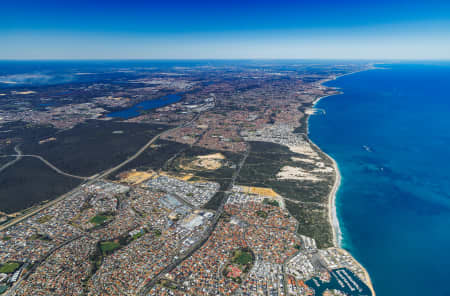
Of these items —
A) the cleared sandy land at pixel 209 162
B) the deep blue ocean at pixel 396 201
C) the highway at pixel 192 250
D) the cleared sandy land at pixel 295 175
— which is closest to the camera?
the highway at pixel 192 250

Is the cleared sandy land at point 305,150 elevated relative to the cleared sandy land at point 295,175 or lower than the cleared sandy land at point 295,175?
elevated

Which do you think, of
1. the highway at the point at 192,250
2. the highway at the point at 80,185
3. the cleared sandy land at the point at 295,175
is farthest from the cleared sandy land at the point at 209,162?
the highway at the point at 80,185

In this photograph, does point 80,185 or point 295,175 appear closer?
point 80,185

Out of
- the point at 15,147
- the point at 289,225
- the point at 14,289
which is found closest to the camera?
the point at 14,289

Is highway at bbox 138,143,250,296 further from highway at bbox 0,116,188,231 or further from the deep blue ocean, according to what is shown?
highway at bbox 0,116,188,231

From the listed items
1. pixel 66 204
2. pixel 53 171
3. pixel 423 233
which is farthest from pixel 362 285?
pixel 53 171

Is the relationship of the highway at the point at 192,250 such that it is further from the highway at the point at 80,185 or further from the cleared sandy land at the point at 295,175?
the highway at the point at 80,185

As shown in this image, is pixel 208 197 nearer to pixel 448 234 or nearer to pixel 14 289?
pixel 14 289

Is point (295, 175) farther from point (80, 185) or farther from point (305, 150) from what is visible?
point (80, 185)

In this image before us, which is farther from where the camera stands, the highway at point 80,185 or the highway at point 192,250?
the highway at point 80,185

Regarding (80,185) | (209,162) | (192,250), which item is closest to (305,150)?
(209,162)

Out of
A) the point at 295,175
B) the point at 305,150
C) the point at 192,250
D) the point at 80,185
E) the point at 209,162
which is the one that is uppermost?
the point at 305,150
